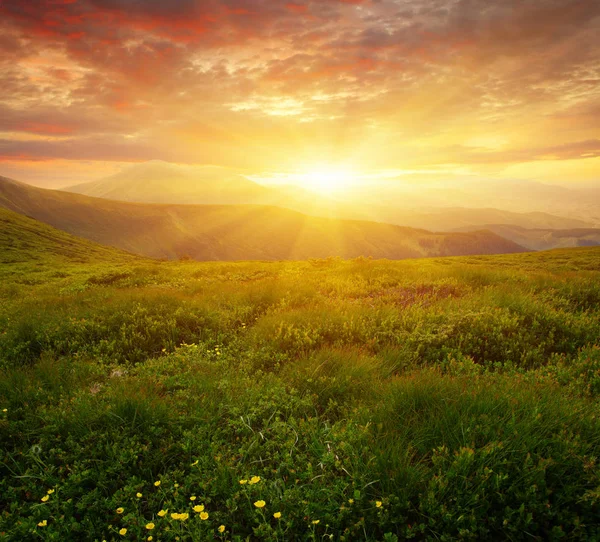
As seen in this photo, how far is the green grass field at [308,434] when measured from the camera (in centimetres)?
288

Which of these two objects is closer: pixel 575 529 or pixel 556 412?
pixel 575 529

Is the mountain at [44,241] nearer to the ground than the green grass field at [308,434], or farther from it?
nearer to the ground

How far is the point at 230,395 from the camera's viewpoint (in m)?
4.70

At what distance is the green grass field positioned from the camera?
288 centimetres

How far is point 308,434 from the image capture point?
13.2 feet

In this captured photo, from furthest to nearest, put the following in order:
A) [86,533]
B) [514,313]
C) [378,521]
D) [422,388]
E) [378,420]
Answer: [514,313]
[422,388]
[378,420]
[86,533]
[378,521]

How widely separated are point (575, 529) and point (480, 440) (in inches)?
34.8

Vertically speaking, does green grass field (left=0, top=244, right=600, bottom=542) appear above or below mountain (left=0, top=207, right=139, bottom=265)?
above

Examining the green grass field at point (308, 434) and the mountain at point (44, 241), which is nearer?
the green grass field at point (308, 434)

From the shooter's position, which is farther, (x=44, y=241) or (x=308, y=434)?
(x=44, y=241)

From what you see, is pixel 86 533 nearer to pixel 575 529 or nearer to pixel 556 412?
pixel 575 529

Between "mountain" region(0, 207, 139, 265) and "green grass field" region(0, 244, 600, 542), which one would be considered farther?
"mountain" region(0, 207, 139, 265)

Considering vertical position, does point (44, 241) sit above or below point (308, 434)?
below

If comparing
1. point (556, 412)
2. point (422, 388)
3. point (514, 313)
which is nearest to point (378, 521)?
point (422, 388)
